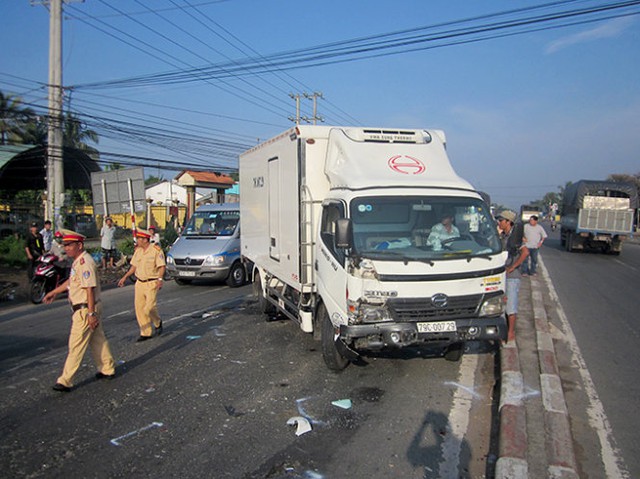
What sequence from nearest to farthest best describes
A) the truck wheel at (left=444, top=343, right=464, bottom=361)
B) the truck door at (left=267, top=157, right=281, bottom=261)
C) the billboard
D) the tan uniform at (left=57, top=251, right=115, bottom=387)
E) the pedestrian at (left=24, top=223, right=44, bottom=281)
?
the tan uniform at (left=57, top=251, right=115, bottom=387) → the truck wheel at (left=444, top=343, right=464, bottom=361) → the truck door at (left=267, top=157, right=281, bottom=261) → the pedestrian at (left=24, top=223, right=44, bottom=281) → the billboard

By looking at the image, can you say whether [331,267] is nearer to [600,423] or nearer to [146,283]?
[600,423]

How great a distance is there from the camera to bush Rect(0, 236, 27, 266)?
15.5 m

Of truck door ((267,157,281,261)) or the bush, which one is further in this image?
the bush

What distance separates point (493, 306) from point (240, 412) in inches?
110

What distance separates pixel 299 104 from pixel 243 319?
99.5 feet

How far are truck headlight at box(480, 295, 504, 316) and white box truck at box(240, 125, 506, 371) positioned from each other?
0.04ft

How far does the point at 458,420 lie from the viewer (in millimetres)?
4637

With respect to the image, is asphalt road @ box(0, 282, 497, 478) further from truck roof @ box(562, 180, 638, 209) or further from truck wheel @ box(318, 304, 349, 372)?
truck roof @ box(562, 180, 638, 209)

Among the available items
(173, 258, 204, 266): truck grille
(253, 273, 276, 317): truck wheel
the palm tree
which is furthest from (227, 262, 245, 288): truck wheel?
the palm tree

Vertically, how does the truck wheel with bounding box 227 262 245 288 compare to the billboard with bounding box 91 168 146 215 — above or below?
below

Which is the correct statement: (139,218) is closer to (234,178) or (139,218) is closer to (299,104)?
(299,104)

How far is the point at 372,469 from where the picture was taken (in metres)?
3.74

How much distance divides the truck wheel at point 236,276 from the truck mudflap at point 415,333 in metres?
7.66

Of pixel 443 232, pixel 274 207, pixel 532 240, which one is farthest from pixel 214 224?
pixel 443 232
